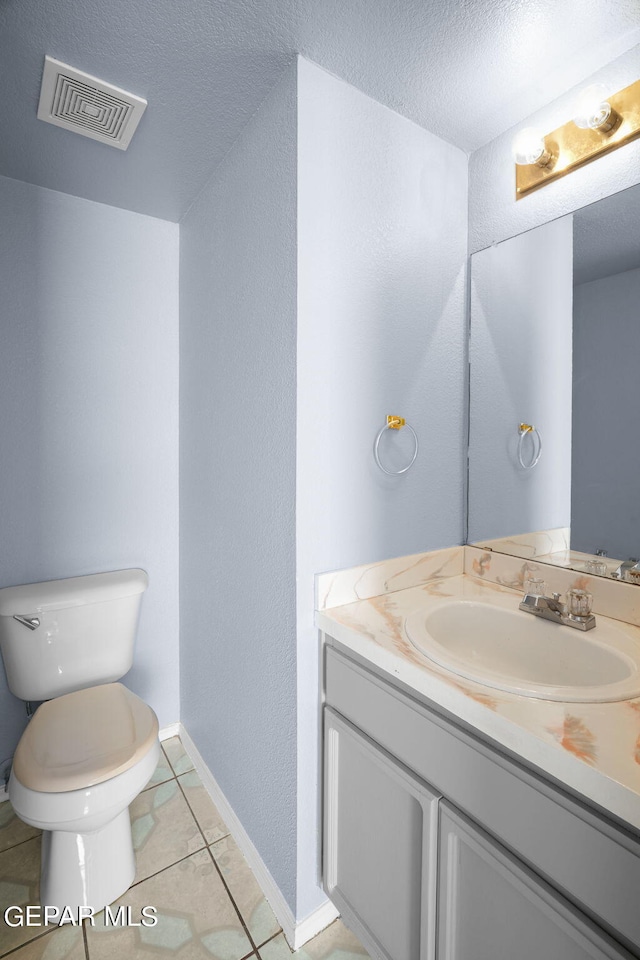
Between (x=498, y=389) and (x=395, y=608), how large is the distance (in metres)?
0.78

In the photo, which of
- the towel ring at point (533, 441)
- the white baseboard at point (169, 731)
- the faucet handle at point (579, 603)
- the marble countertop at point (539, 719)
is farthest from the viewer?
the white baseboard at point (169, 731)

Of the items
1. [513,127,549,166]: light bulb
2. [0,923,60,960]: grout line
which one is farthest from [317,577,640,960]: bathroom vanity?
[513,127,549,166]: light bulb

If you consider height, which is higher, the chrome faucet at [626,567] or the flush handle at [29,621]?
the chrome faucet at [626,567]

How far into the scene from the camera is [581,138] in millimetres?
1207

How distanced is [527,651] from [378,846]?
0.57m

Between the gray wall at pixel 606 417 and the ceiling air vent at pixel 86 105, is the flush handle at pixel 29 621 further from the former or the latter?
the gray wall at pixel 606 417

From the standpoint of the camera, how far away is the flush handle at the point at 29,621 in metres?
1.56

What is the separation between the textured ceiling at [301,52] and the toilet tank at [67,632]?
146 cm

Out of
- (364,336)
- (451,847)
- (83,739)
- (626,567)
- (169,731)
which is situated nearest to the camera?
(451,847)

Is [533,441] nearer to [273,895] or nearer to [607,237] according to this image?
[607,237]

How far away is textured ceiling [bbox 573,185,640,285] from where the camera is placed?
114cm

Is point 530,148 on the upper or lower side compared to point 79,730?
upper

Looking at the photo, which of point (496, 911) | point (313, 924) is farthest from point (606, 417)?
point (313, 924)

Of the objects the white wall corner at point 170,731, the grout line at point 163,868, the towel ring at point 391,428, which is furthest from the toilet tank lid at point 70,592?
the towel ring at point 391,428
